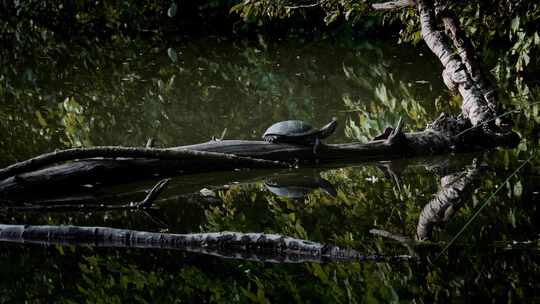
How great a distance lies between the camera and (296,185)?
449 centimetres

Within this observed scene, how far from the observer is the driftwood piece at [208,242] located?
2.86m

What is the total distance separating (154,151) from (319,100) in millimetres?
3860

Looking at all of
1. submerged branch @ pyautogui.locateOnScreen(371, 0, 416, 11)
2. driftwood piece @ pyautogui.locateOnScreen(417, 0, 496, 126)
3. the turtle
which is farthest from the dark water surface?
submerged branch @ pyautogui.locateOnScreen(371, 0, 416, 11)

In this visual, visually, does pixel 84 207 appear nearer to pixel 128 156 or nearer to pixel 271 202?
pixel 128 156

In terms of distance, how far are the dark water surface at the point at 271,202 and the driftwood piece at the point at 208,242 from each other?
2.4 inches

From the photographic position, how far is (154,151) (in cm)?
449

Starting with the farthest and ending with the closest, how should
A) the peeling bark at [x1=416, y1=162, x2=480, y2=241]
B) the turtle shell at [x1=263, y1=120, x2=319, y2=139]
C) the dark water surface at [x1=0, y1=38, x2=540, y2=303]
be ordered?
the turtle shell at [x1=263, y1=120, x2=319, y2=139]
the peeling bark at [x1=416, y1=162, x2=480, y2=241]
the dark water surface at [x1=0, y1=38, x2=540, y2=303]

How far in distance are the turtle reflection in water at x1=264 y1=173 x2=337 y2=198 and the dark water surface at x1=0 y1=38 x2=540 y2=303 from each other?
0.06 feet

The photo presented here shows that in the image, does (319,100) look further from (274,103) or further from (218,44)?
(218,44)

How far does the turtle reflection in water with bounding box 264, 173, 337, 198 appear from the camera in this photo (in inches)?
168

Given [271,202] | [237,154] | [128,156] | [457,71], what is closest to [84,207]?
[128,156]

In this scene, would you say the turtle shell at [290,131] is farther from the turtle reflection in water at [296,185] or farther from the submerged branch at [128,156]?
the turtle reflection in water at [296,185]

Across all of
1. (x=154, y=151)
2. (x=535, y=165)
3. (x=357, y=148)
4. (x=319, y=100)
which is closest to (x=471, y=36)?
(x=319, y=100)

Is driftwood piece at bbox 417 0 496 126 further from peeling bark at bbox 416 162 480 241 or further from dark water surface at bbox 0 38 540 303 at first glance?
peeling bark at bbox 416 162 480 241
